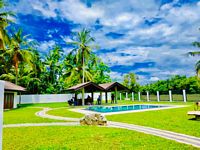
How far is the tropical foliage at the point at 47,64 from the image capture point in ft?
85.7

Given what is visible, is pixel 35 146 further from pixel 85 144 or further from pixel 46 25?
pixel 46 25

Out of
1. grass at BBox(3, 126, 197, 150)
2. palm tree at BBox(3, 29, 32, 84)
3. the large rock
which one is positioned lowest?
grass at BBox(3, 126, 197, 150)

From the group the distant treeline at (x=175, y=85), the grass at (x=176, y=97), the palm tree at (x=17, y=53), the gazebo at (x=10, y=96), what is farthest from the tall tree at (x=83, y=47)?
the distant treeline at (x=175, y=85)

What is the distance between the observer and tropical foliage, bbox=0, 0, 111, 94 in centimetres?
2612

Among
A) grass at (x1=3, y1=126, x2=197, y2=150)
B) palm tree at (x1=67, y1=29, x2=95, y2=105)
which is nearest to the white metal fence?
palm tree at (x1=67, y1=29, x2=95, y2=105)

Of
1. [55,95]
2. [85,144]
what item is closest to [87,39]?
[55,95]

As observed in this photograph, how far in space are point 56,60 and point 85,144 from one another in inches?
1283

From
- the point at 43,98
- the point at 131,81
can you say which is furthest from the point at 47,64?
the point at 131,81

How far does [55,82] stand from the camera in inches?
1483

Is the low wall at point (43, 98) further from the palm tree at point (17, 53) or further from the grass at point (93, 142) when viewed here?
the grass at point (93, 142)

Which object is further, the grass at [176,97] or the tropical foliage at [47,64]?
the tropical foliage at [47,64]

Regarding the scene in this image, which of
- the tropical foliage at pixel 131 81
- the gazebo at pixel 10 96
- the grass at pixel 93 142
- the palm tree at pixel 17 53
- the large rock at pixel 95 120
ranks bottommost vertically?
the grass at pixel 93 142

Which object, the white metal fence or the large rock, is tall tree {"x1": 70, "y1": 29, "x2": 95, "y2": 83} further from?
the large rock

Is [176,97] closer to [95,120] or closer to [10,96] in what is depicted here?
[95,120]
